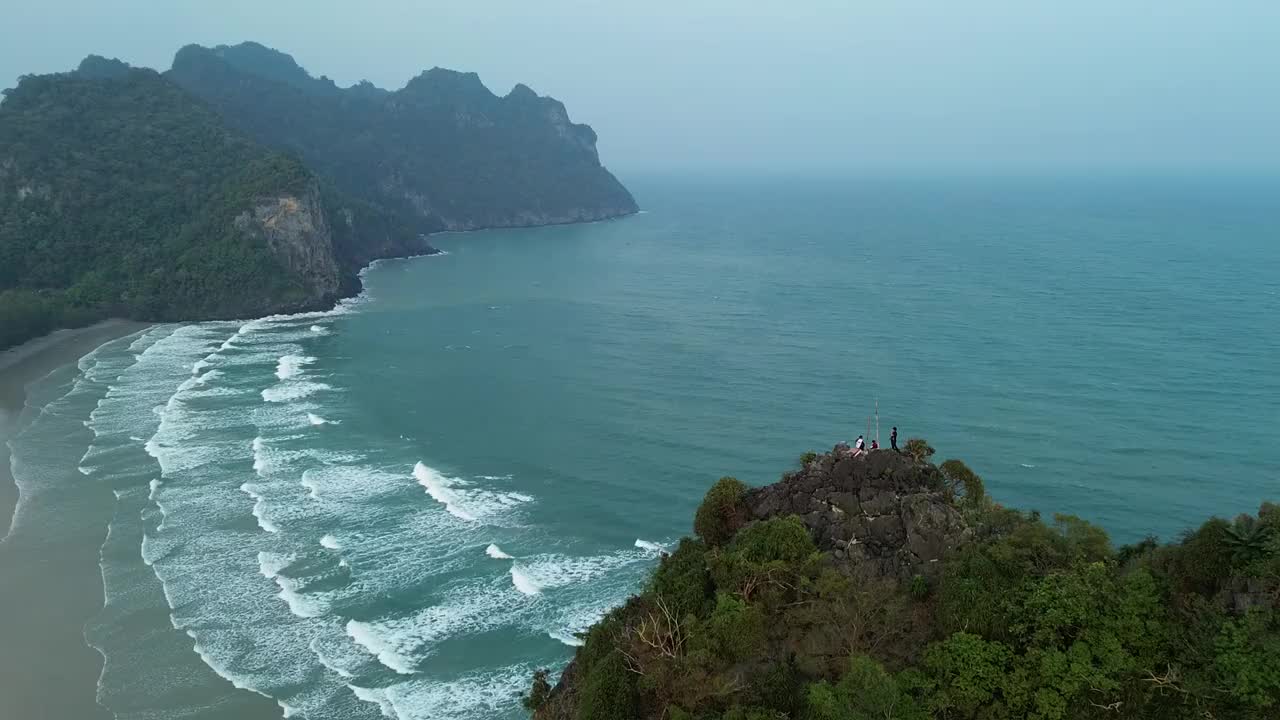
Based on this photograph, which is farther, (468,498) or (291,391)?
(291,391)

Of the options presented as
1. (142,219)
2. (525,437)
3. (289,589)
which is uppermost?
(142,219)

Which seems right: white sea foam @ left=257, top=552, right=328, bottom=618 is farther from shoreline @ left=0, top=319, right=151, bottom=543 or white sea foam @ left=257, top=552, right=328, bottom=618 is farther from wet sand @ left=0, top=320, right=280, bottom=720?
shoreline @ left=0, top=319, right=151, bottom=543

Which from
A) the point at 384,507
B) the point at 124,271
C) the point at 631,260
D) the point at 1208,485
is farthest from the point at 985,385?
the point at 124,271

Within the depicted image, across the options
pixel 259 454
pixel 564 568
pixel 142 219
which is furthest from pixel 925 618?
pixel 142 219

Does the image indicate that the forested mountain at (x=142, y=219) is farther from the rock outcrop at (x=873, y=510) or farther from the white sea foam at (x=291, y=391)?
the rock outcrop at (x=873, y=510)

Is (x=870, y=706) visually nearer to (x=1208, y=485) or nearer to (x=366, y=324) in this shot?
(x=1208, y=485)

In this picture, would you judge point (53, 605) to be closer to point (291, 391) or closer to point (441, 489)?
point (441, 489)
